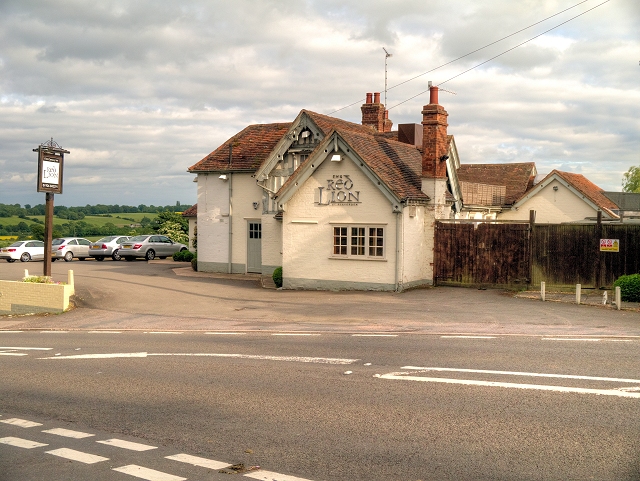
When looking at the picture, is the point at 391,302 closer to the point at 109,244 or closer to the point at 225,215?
the point at 225,215

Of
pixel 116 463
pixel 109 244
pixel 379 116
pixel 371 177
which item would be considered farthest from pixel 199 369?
pixel 109 244

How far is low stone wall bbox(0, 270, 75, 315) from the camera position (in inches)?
851

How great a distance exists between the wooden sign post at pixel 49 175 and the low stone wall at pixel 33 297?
1.13 m

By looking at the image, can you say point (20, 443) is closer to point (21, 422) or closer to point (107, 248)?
point (21, 422)

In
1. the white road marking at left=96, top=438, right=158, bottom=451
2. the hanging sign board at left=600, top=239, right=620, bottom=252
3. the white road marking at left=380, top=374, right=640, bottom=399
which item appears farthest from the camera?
the hanging sign board at left=600, top=239, right=620, bottom=252

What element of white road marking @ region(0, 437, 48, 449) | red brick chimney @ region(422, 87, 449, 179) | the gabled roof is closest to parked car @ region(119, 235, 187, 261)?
the gabled roof

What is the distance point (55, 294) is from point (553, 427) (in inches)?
704

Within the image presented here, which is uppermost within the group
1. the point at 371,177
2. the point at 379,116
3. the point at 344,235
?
the point at 379,116

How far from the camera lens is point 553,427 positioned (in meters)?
7.45

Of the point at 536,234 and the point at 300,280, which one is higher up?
the point at 536,234

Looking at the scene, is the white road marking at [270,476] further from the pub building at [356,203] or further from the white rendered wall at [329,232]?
the white rendered wall at [329,232]

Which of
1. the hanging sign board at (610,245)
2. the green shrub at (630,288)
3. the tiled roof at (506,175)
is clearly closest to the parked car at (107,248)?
the tiled roof at (506,175)

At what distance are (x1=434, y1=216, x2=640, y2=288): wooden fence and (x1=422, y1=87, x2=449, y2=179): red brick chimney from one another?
1.99 metres

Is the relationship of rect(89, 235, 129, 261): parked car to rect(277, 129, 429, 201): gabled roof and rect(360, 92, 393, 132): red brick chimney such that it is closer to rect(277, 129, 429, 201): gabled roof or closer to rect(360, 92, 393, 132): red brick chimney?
rect(360, 92, 393, 132): red brick chimney
